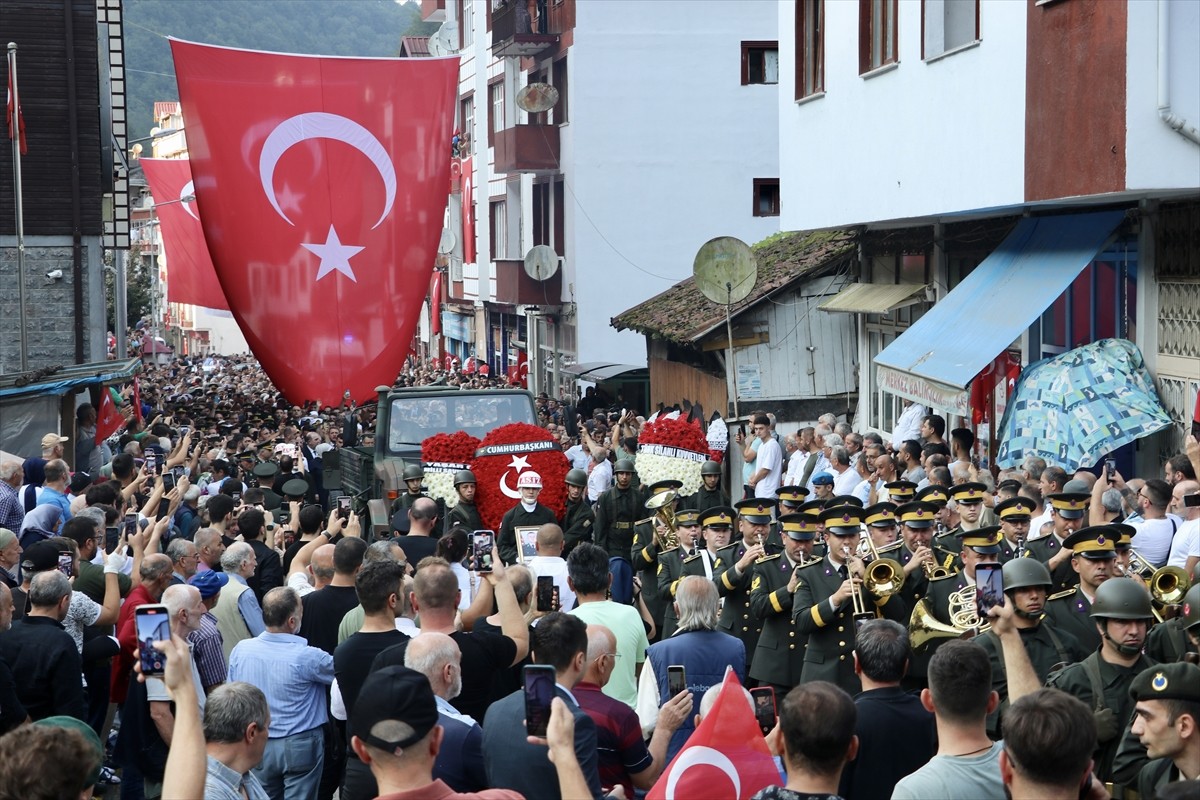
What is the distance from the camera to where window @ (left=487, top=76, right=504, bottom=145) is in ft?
138

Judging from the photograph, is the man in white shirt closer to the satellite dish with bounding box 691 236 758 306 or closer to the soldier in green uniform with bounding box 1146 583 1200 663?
the satellite dish with bounding box 691 236 758 306

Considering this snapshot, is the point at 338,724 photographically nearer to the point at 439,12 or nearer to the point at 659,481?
the point at 659,481

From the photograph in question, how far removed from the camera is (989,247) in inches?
634

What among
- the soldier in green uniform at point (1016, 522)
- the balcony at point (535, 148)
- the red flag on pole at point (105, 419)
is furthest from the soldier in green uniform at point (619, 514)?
the balcony at point (535, 148)

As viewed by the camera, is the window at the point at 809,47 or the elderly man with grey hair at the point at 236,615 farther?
the window at the point at 809,47

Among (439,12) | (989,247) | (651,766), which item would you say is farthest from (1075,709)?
(439,12)

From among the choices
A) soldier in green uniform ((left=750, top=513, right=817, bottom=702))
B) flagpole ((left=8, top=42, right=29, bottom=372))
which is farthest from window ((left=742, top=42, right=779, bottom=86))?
soldier in green uniform ((left=750, top=513, right=817, bottom=702))

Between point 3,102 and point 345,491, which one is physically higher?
point 3,102

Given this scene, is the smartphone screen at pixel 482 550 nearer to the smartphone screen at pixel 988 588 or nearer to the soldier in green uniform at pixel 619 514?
the smartphone screen at pixel 988 588

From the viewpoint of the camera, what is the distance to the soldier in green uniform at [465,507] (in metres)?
12.7

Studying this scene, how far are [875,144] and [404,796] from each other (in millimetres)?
13664

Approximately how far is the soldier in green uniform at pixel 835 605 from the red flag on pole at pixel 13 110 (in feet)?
61.1

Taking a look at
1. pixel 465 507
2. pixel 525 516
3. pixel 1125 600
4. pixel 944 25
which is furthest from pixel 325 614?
pixel 944 25

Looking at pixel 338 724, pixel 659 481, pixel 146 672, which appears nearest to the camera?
pixel 146 672
